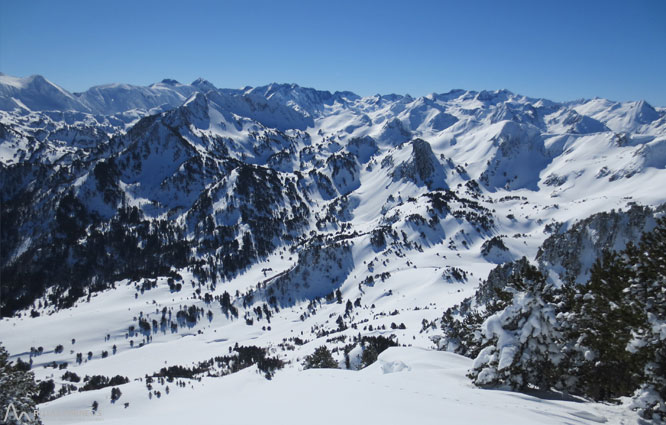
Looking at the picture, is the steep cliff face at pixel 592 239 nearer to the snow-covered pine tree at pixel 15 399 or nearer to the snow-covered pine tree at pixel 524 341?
the snow-covered pine tree at pixel 524 341

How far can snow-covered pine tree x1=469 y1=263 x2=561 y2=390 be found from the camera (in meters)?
24.8

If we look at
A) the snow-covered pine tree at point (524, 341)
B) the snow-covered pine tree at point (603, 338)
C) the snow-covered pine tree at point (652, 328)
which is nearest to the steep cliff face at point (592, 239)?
the snow-covered pine tree at point (603, 338)

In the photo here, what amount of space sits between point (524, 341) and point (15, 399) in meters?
31.5

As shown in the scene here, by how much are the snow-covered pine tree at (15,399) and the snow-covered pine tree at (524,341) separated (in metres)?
28.5

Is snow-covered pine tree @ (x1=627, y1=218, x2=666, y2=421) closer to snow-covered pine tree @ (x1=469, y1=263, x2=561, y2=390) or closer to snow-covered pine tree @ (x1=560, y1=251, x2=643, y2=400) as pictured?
snow-covered pine tree @ (x1=560, y1=251, x2=643, y2=400)

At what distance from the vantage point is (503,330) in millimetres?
25969

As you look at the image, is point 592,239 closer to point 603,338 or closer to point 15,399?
point 603,338

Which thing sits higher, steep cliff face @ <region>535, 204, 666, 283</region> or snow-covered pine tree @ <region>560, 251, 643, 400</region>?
steep cliff face @ <region>535, 204, 666, 283</region>

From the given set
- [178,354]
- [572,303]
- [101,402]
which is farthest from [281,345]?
[572,303]

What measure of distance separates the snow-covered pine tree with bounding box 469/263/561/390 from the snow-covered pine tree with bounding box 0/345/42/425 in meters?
28.5

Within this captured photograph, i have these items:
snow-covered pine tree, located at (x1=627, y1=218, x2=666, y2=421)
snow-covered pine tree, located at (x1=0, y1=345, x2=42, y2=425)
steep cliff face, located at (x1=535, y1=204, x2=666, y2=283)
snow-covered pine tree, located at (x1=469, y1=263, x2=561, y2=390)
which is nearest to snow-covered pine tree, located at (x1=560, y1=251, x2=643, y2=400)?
snow-covered pine tree, located at (x1=627, y1=218, x2=666, y2=421)

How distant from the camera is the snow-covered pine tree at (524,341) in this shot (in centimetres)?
2477

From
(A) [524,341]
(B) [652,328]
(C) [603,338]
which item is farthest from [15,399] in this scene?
(C) [603,338]

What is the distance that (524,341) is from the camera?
81.2ft
